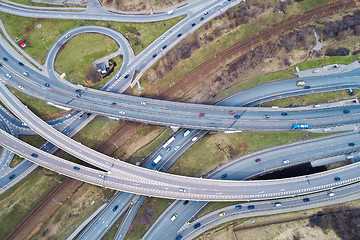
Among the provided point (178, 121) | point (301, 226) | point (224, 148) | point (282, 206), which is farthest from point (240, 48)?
point (301, 226)

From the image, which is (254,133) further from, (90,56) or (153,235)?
(90,56)

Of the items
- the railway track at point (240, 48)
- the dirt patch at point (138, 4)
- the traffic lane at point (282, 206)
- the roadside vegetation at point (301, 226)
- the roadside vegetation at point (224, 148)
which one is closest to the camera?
the roadside vegetation at point (301, 226)

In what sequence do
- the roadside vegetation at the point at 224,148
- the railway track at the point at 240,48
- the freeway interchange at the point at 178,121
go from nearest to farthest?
1. the freeway interchange at the point at 178,121
2. the roadside vegetation at the point at 224,148
3. the railway track at the point at 240,48

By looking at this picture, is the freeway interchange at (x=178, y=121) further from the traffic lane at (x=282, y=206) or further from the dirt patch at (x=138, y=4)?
the dirt patch at (x=138, y=4)

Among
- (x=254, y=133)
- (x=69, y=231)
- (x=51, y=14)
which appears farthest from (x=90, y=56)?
(x=254, y=133)

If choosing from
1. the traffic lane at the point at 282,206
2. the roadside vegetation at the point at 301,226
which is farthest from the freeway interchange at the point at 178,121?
the roadside vegetation at the point at 301,226

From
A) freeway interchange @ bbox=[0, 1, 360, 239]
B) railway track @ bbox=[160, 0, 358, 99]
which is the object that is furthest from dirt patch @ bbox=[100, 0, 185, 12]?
railway track @ bbox=[160, 0, 358, 99]

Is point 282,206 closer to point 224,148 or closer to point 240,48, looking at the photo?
point 224,148
